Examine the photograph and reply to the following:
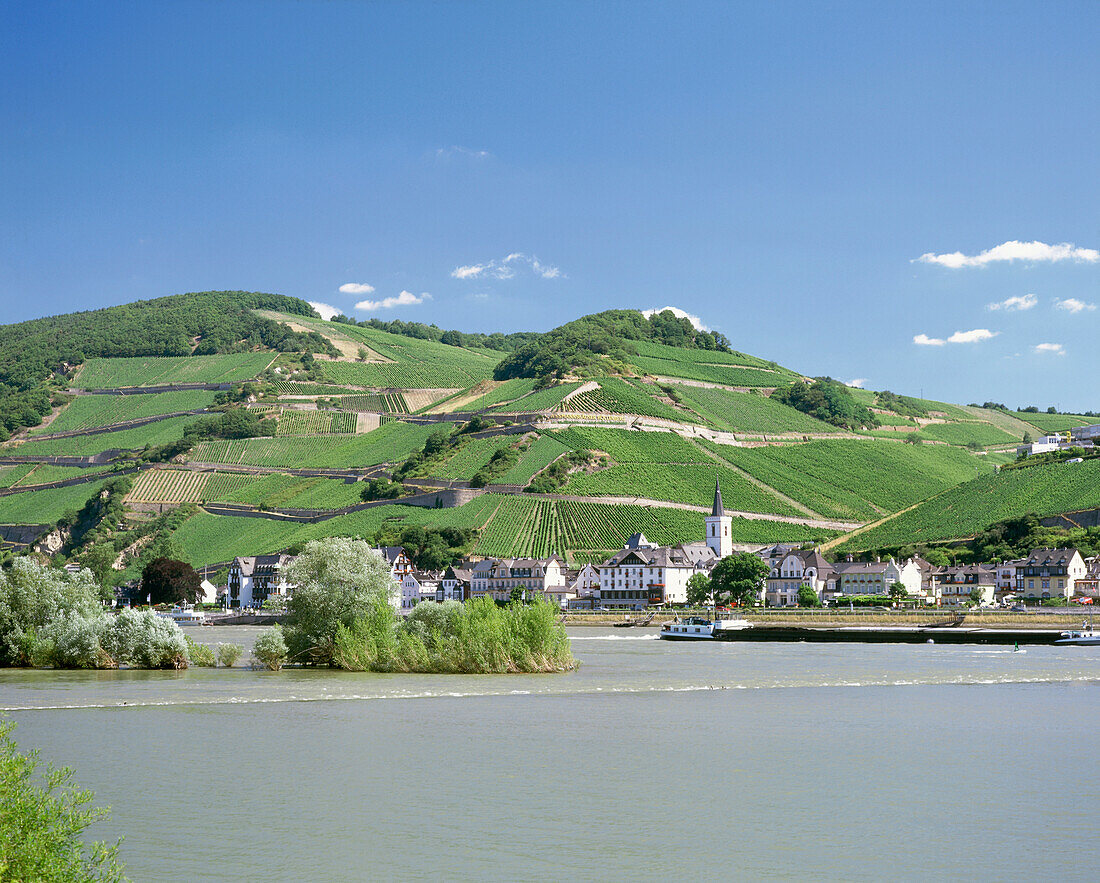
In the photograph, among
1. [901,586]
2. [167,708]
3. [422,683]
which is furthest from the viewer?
[901,586]

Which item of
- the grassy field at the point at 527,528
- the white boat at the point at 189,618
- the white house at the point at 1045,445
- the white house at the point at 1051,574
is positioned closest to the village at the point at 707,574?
the white house at the point at 1051,574

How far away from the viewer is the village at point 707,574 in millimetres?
91688

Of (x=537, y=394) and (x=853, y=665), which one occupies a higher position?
(x=537, y=394)

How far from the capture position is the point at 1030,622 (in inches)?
3041

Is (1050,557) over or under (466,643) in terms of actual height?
over

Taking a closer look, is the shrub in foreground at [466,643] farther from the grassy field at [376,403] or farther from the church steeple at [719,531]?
the grassy field at [376,403]

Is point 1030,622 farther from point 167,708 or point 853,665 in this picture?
point 167,708


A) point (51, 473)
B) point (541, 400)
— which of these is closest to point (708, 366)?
point (541, 400)

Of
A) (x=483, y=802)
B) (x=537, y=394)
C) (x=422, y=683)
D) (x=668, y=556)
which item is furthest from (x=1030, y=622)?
(x=537, y=394)

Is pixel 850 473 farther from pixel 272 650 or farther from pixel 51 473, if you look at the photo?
pixel 272 650

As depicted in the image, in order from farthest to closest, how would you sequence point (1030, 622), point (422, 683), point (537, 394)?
point (537, 394)
point (1030, 622)
point (422, 683)

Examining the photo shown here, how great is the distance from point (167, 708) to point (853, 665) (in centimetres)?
3057

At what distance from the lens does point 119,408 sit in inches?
7446

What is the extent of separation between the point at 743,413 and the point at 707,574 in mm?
58493
